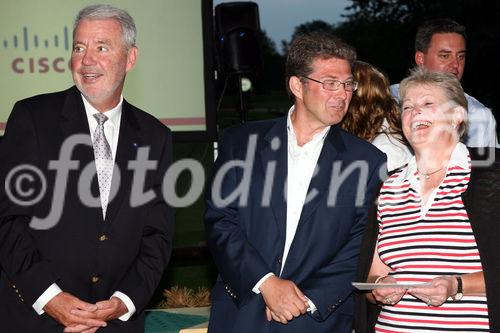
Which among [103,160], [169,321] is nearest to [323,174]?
→ [103,160]

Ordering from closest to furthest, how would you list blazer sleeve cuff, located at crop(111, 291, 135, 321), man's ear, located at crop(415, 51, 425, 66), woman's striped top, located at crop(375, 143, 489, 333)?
woman's striped top, located at crop(375, 143, 489, 333) → blazer sleeve cuff, located at crop(111, 291, 135, 321) → man's ear, located at crop(415, 51, 425, 66)

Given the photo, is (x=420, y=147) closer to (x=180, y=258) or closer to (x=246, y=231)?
(x=246, y=231)

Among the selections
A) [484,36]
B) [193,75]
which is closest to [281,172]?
[193,75]

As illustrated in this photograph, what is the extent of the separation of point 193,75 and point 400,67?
108ft

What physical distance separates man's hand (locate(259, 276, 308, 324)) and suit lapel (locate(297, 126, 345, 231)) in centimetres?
26

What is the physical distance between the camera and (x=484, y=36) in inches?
1158

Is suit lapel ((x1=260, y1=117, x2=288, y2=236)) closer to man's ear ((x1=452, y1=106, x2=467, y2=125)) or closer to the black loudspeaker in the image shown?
man's ear ((x1=452, y1=106, x2=467, y2=125))

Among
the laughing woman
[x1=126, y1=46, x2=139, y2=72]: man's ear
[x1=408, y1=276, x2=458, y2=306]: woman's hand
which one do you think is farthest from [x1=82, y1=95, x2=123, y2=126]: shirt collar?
[x1=408, y1=276, x2=458, y2=306]: woman's hand

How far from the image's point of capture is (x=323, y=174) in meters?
3.61

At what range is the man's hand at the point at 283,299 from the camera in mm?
3389

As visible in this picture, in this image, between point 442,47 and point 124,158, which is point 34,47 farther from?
point 124,158

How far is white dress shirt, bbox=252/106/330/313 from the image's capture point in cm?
358

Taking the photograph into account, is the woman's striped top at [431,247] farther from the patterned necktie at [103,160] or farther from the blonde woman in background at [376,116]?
the patterned necktie at [103,160]

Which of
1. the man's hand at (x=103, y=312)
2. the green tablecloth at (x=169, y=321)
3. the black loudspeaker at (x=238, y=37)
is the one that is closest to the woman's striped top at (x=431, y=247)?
the man's hand at (x=103, y=312)
